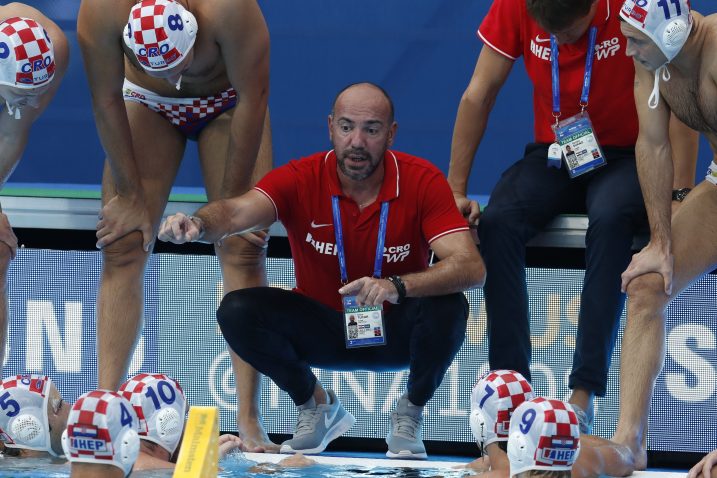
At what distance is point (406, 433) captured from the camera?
504 centimetres

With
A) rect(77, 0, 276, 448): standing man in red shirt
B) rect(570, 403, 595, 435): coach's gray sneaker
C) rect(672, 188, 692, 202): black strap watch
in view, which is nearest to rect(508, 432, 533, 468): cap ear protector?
rect(570, 403, 595, 435): coach's gray sneaker

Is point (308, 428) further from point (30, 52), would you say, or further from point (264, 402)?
point (30, 52)

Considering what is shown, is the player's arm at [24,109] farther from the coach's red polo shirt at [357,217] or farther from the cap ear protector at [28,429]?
the cap ear protector at [28,429]

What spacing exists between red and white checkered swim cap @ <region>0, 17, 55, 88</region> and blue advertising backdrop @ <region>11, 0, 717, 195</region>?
3023 millimetres

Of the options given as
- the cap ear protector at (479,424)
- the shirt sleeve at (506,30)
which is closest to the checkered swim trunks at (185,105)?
the shirt sleeve at (506,30)

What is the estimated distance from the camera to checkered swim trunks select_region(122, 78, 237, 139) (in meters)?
5.03

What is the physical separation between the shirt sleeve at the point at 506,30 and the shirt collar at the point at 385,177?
639 millimetres

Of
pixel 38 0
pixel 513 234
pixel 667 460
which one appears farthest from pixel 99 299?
pixel 38 0

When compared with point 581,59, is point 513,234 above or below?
below

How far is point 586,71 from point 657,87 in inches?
21.5

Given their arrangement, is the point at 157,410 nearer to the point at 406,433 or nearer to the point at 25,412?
the point at 25,412

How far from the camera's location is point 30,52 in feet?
15.0

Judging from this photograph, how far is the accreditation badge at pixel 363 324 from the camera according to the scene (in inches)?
188

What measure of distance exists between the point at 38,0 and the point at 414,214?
370 cm
